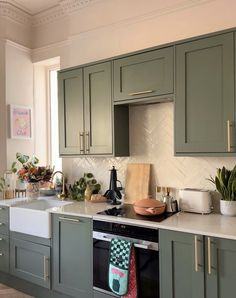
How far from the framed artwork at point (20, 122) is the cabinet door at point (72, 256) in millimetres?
1402

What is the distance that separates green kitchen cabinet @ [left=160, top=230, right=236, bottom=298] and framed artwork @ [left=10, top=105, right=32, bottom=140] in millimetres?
2274

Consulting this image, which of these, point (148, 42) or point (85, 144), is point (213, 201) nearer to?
point (85, 144)

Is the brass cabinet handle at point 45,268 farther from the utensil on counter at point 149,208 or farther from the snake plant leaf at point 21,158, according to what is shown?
the snake plant leaf at point 21,158

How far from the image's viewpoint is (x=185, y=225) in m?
1.87

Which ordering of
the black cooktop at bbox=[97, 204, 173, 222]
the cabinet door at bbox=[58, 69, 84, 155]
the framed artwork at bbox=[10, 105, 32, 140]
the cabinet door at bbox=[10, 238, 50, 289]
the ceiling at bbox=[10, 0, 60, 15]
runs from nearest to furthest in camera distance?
the black cooktop at bbox=[97, 204, 173, 222] → the cabinet door at bbox=[10, 238, 50, 289] → the cabinet door at bbox=[58, 69, 84, 155] → the ceiling at bbox=[10, 0, 60, 15] → the framed artwork at bbox=[10, 105, 32, 140]

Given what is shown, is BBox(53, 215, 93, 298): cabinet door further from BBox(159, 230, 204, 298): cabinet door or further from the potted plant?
the potted plant

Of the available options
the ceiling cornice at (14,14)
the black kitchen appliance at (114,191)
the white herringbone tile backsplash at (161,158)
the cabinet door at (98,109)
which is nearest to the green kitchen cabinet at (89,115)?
the cabinet door at (98,109)

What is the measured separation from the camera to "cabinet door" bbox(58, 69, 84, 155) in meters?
2.76

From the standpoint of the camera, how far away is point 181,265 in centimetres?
184

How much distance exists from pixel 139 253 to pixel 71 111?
1561mm

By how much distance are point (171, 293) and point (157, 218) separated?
51cm

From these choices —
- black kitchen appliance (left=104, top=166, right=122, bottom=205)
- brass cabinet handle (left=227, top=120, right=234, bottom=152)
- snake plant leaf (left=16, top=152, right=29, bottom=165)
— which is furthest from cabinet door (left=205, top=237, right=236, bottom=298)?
snake plant leaf (left=16, top=152, right=29, bottom=165)

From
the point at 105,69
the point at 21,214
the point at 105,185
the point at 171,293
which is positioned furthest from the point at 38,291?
the point at 105,69

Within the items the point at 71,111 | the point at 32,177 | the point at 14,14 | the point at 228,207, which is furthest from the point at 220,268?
the point at 14,14
